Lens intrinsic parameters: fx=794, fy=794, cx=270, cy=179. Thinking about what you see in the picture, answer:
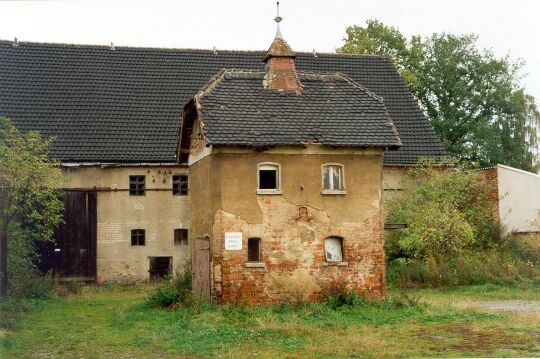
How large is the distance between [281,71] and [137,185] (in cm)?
1052

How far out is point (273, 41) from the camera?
2448 centimetres

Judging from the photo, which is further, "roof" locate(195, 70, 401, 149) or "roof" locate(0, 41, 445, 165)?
"roof" locate(0, 41, 445, 165)

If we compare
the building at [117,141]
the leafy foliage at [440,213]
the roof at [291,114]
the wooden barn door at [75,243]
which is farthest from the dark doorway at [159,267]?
the roof at [291,114]

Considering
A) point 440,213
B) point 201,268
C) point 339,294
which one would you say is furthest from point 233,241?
point 440,213

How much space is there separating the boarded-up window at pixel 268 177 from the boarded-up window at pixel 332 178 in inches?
55.2

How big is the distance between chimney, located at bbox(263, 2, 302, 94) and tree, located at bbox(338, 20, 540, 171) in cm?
2171

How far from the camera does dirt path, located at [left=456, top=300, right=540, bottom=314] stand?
21328 millimetres

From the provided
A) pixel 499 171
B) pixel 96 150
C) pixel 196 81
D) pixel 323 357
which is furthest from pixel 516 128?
pixel 323 357

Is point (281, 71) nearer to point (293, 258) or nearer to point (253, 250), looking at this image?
point (253, 250)

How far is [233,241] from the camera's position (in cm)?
2127

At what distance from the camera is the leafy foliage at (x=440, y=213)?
2864cm

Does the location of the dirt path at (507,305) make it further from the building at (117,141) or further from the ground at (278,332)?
the building at (117,141)

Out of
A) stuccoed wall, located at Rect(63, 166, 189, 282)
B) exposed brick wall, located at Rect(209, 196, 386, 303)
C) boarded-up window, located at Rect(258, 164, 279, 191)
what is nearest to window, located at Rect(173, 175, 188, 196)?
stuccoed wall, located at Rect(63, 166, 189, 282)

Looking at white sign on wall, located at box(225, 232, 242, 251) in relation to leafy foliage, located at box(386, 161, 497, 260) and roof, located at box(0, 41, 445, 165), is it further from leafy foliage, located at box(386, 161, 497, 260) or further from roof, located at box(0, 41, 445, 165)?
roof, located at box(0, 41, 445, 165)
